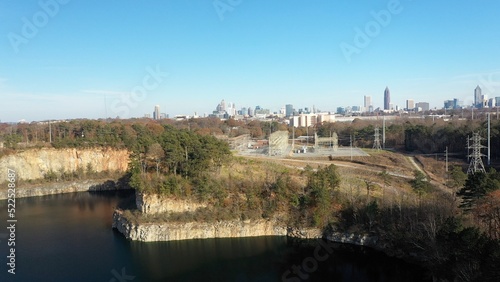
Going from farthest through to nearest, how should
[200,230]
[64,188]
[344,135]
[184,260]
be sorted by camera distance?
[344,135], [64,188], [200,230], [184,260]

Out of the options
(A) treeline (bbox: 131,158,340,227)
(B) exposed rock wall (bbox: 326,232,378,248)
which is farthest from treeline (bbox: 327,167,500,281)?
(A) treeline (bbox: 131,158,340,227)

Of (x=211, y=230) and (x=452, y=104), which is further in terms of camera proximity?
(x=452, y=104)

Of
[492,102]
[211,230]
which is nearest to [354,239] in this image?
[211,230]

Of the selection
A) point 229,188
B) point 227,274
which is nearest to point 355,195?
point 229,188

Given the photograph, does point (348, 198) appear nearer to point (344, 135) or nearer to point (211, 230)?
point (211, 230)

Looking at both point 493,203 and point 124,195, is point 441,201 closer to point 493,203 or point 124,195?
point 493,203

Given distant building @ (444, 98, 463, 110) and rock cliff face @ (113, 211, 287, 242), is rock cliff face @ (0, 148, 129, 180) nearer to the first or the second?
rock cliff face @ (113, 211, 287, 242)
